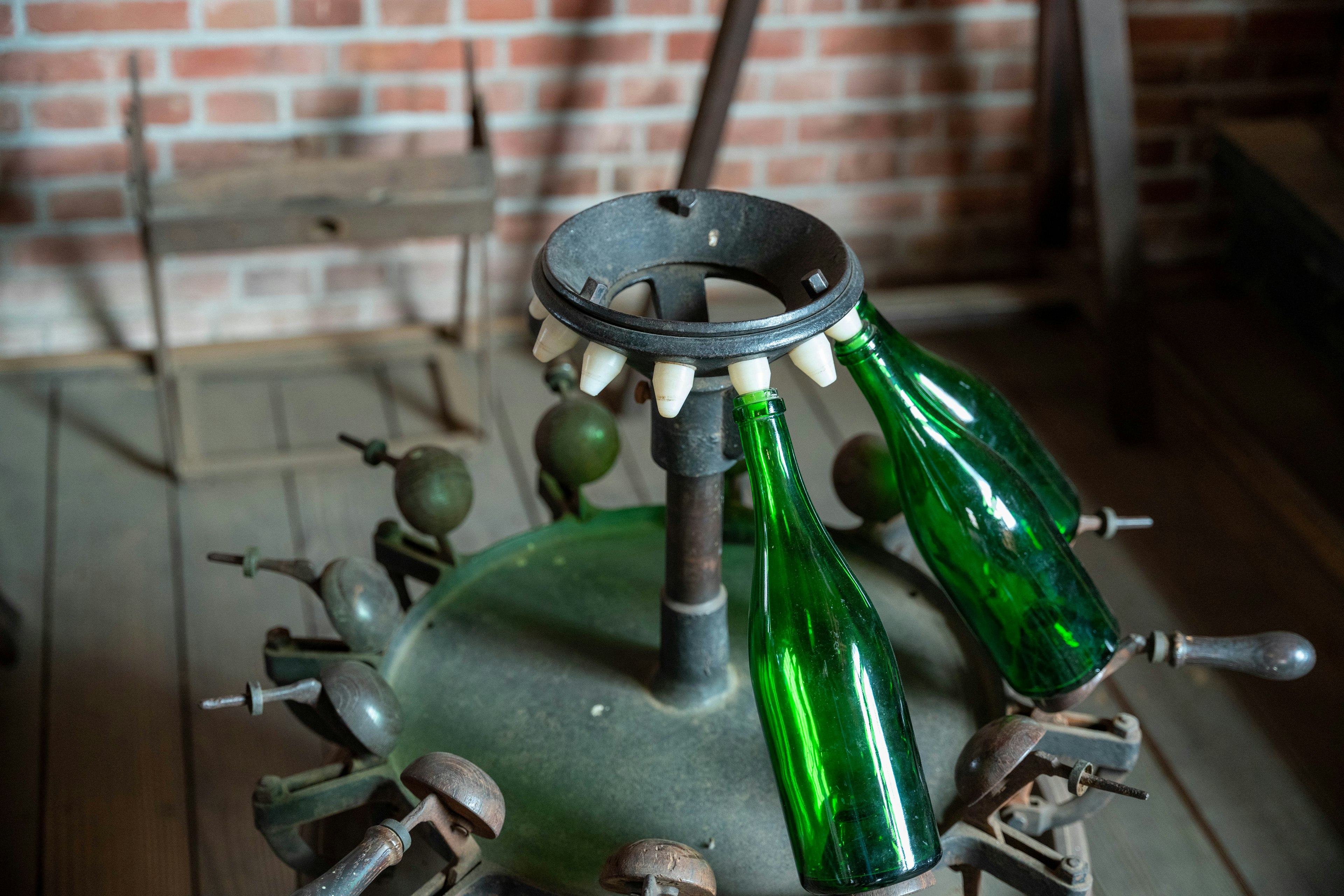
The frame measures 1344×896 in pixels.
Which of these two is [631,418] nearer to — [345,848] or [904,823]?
[345,848]

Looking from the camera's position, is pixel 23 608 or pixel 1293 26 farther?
pixel 1293 26

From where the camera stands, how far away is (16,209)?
1.87 meters

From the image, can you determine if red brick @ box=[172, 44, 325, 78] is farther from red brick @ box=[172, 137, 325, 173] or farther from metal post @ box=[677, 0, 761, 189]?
metal post @ box=[677, 0, 761, 189]

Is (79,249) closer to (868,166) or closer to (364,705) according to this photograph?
(868,166)

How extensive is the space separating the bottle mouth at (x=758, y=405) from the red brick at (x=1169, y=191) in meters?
1.69

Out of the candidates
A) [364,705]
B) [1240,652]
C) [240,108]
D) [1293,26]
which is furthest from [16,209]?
[1293,26]

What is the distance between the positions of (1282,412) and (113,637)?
1.66 metres

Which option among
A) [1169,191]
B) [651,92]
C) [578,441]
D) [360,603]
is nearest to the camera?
[360,603]

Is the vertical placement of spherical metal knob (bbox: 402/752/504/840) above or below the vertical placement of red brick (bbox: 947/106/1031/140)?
below

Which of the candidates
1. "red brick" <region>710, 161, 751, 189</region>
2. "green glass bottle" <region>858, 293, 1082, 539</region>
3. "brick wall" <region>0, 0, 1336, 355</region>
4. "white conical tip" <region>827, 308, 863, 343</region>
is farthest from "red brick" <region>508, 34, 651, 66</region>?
"white conical tip" <region>827, 308, 863, 343</region>

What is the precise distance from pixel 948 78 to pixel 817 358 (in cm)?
146

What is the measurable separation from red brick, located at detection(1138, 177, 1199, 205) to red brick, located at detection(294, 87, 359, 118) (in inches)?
50.2

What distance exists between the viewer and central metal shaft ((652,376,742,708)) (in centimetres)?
82

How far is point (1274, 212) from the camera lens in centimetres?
172
